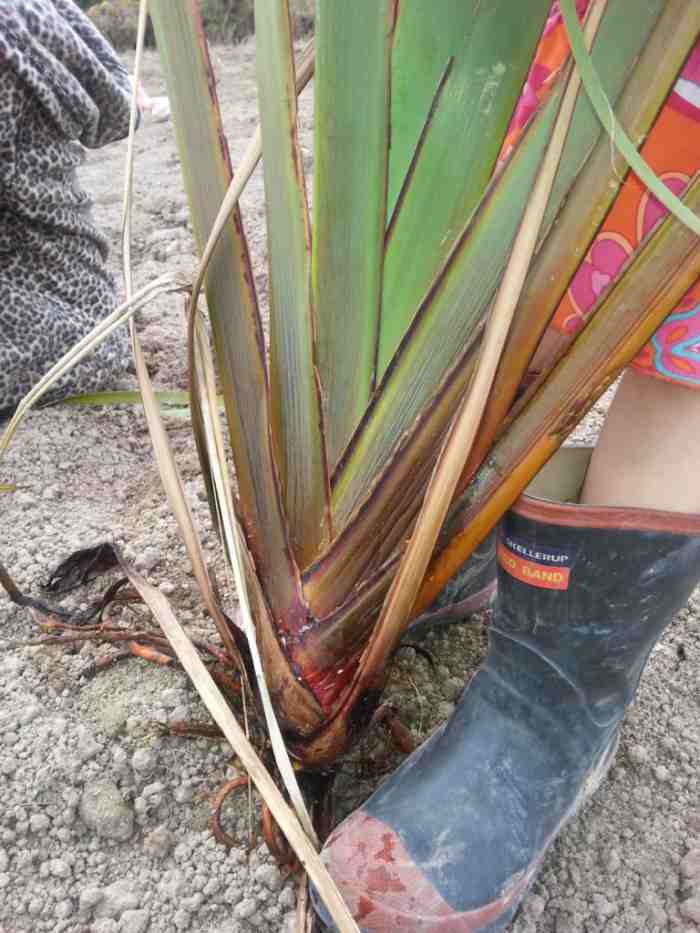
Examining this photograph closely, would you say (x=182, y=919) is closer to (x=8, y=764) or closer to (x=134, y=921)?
(x=134, y=921)

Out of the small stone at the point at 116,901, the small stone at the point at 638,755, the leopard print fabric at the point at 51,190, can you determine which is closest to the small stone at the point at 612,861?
the small stone at the point at 638,755

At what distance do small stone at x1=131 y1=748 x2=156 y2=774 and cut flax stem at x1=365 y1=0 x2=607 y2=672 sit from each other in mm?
342

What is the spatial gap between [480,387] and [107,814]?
0.55m

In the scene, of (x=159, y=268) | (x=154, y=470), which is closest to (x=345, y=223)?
(x=154, y=470)

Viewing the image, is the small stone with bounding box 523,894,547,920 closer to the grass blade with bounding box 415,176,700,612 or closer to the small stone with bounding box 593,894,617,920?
the small stone with bounding box 593,894,617,920

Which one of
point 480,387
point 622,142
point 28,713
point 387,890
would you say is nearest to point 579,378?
point 480,387

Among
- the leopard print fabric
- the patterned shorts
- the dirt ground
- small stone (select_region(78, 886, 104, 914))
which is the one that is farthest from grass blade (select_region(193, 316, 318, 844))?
the leopard print fabric

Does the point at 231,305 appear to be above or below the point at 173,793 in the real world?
above

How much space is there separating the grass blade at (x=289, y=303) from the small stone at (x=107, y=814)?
0.31 meters

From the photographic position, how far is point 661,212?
728mm

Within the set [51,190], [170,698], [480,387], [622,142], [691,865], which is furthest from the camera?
[51,190]

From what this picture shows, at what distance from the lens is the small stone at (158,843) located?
0.87 metres

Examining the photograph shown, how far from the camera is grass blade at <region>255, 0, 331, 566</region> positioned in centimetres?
69

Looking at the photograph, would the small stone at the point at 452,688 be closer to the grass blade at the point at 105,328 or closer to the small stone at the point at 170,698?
the small stone at the point at 170,698
